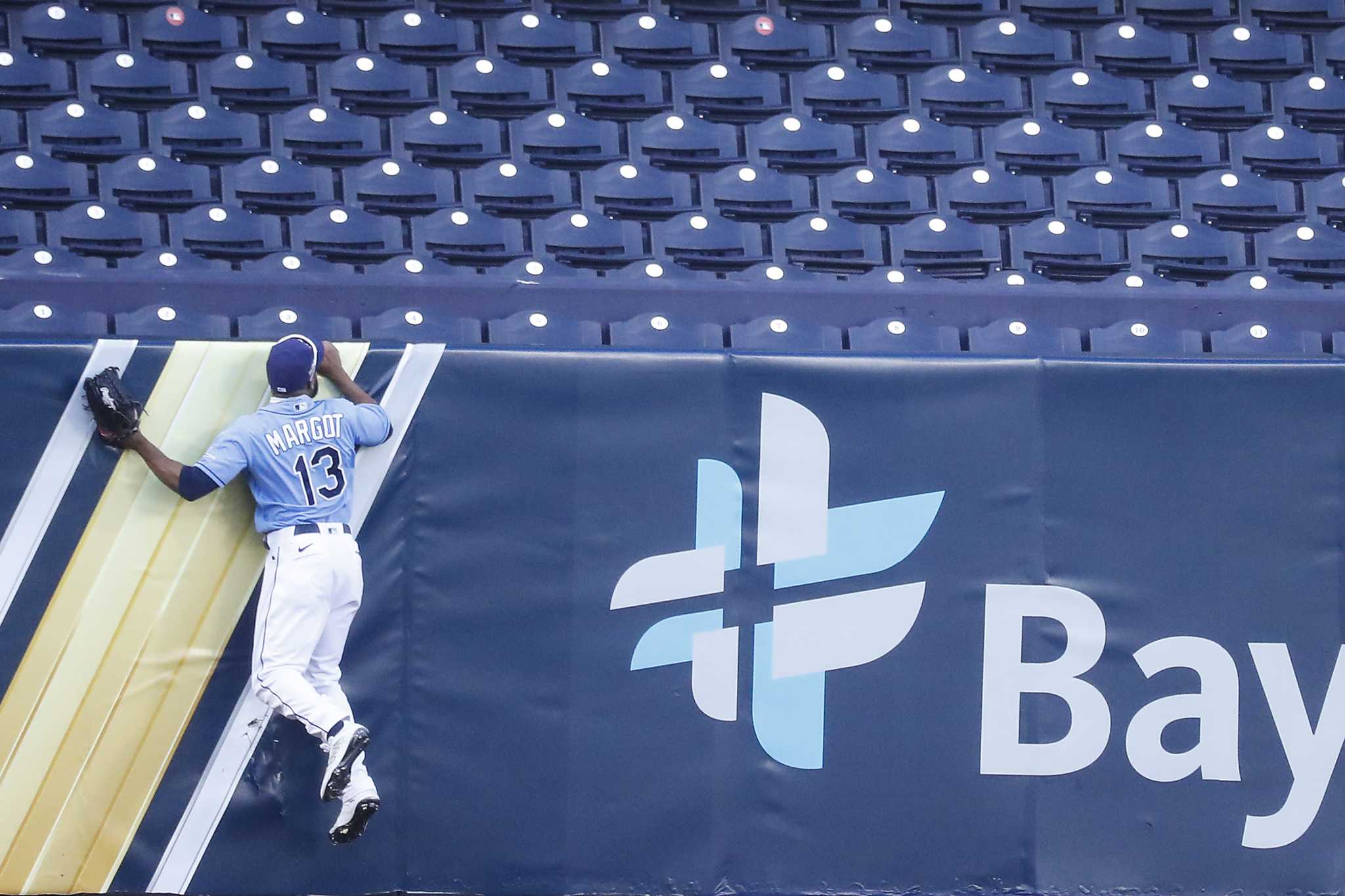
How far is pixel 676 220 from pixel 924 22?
4.70 feet

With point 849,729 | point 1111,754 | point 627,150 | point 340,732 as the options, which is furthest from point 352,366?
point 1111,754

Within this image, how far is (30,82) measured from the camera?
5.63m

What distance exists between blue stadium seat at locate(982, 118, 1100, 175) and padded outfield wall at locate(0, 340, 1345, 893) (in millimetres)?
1255

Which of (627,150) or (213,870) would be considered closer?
(213,870)

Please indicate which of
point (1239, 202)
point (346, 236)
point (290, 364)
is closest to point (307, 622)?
point (290, 364)

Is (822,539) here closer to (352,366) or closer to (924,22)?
(352,366)

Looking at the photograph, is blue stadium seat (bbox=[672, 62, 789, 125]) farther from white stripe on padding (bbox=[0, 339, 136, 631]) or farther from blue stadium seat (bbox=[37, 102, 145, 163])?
white stripe on padding (bbox=[0, 339, 136, 631])

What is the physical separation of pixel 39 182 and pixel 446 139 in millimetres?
1399

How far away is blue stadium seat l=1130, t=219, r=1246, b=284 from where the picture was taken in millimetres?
5785

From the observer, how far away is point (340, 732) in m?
4.46

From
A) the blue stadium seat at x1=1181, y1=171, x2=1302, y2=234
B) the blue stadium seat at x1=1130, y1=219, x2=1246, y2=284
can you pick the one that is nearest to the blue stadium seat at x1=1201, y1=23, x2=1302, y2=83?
the blue stadium seat at x1=1181, y1=171, x2=1302, y2=234

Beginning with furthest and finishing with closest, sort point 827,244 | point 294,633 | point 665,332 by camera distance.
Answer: point 827,244 < point 665,332 < point 294,633

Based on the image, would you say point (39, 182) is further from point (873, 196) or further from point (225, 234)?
point (873, 196)

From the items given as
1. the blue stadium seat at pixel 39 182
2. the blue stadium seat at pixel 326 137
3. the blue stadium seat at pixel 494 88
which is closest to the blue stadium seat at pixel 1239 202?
the blue stadium seat at pixel 494 88
